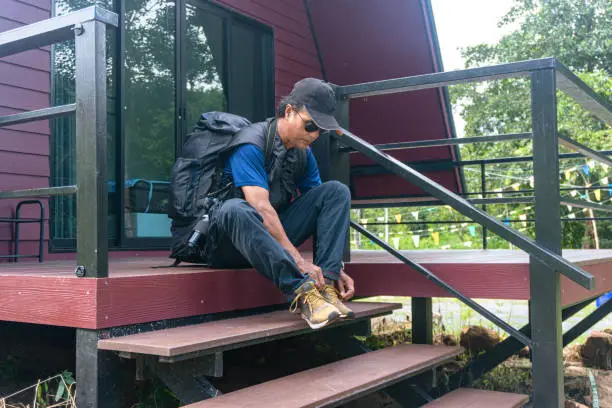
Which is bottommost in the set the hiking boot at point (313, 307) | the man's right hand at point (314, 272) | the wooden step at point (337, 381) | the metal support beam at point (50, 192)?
the wooden step at point (337, 381)

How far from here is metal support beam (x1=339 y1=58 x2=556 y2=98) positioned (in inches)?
103

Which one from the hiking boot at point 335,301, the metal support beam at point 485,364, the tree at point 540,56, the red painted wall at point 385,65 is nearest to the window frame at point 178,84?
the red painted wall at point 385,65

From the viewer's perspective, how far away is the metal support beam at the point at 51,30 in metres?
2.10

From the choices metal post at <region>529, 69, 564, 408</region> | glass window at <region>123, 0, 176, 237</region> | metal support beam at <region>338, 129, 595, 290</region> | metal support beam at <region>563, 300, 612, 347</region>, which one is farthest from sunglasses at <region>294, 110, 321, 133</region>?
metal support beam at <region>563, 300, 612, 347</region>

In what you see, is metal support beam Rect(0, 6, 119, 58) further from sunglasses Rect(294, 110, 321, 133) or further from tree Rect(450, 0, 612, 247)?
tree Rect(450, 0, 612, 247)

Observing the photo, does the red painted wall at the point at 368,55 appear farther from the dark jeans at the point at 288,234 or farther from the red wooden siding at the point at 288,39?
the dark jeans at the point at 288,234

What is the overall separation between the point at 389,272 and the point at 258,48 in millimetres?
3211

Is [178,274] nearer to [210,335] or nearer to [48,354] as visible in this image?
[210,335]

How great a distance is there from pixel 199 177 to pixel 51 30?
0.87 metres

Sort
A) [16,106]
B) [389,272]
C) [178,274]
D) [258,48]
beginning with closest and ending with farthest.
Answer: [178,274], [389,272], [16,106], [258,48]

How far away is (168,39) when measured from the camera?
4.83 metres

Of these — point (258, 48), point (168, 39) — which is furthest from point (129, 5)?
point (258, 48)

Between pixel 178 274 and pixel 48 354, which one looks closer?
pixel 178 274

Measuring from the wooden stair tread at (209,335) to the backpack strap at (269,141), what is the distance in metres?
0.66
